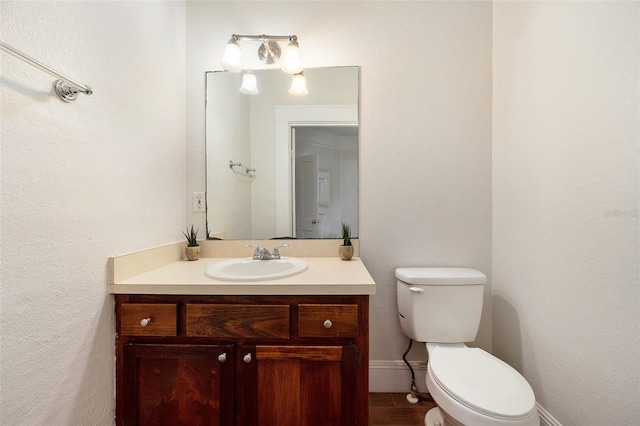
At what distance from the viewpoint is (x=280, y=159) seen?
1578 millimetres

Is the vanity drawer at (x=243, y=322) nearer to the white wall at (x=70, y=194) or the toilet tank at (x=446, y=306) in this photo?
the white wall at (x=70, y=194)

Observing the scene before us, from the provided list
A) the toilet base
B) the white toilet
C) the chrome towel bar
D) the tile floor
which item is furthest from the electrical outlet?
the toilet base

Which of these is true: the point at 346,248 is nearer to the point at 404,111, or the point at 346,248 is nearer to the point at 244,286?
the point at 244,286

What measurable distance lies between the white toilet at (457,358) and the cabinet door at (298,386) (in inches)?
14.4

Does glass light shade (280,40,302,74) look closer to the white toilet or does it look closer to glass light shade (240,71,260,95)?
glass light shade (240,71,260,95)

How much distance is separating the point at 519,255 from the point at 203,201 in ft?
5.78

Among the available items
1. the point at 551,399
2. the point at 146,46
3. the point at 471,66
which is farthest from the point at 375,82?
the point at 551,399

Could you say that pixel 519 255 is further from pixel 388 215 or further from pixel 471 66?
pixel 471 66

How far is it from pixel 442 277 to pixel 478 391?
506 mm

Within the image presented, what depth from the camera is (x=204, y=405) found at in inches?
38.9

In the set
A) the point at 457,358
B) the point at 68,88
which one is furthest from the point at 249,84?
the point at 457,358

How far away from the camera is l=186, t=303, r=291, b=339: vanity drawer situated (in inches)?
39.3

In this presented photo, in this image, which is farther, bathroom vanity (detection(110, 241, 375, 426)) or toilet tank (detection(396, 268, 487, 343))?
toilet tank (detection(396, 268, 487, 343))

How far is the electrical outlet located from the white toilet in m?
1.21
